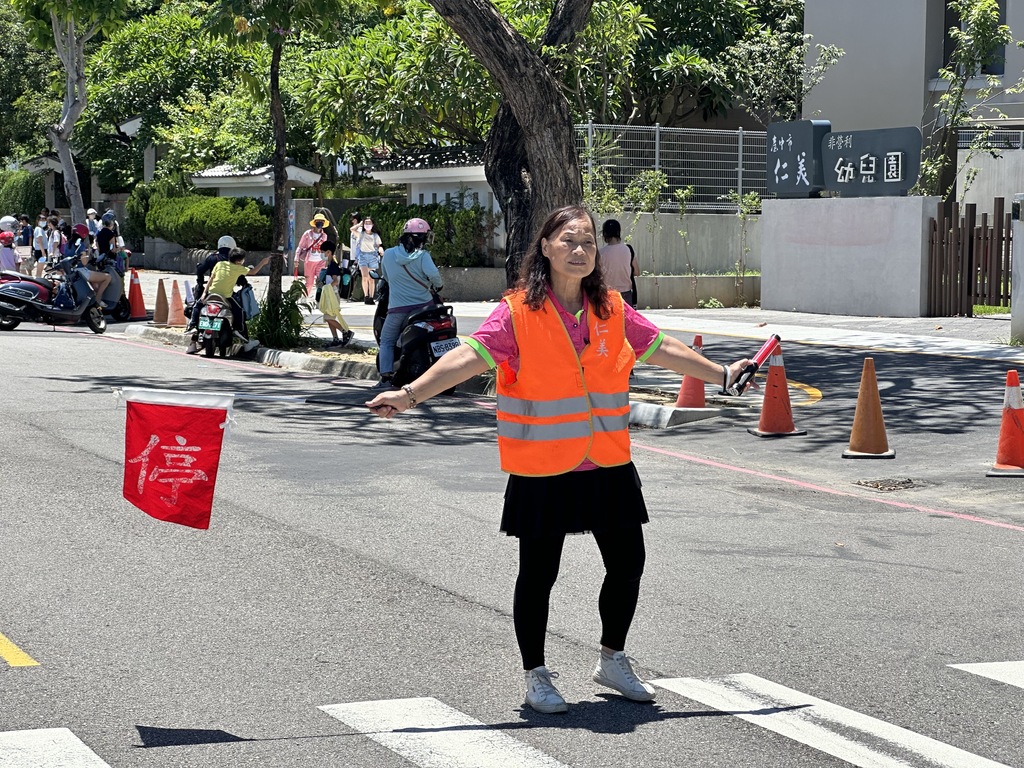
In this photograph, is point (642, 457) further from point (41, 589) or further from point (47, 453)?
point (41, 589)

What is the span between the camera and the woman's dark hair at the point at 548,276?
18.0 feet

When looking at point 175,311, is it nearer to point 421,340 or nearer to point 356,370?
point 356,370

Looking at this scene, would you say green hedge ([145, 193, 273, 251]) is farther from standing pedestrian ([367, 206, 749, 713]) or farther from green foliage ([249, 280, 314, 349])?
standing pedestrian ([367, 206, 749, 713])

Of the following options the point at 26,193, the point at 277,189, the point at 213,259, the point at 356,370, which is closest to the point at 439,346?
the point at 356,370

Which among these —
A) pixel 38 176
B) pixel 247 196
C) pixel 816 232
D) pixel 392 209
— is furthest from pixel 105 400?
pixel 38 176

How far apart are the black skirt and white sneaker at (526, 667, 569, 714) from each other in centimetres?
51

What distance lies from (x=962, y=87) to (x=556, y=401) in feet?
76.8

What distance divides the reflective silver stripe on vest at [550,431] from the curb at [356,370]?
26.8ft

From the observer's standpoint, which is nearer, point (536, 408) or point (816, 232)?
point (536, 408)

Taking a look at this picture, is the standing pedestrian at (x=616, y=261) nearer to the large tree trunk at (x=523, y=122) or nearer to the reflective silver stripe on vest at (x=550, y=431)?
the large tree trunk at (x=523, y=122)

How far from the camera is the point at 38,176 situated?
54.3m

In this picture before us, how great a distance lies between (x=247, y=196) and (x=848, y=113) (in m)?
17.1

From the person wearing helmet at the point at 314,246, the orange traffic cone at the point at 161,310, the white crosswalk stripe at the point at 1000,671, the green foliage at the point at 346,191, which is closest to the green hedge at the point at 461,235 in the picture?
the person wearing helmet at the point at 314,246

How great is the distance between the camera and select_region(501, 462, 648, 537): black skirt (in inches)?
211
